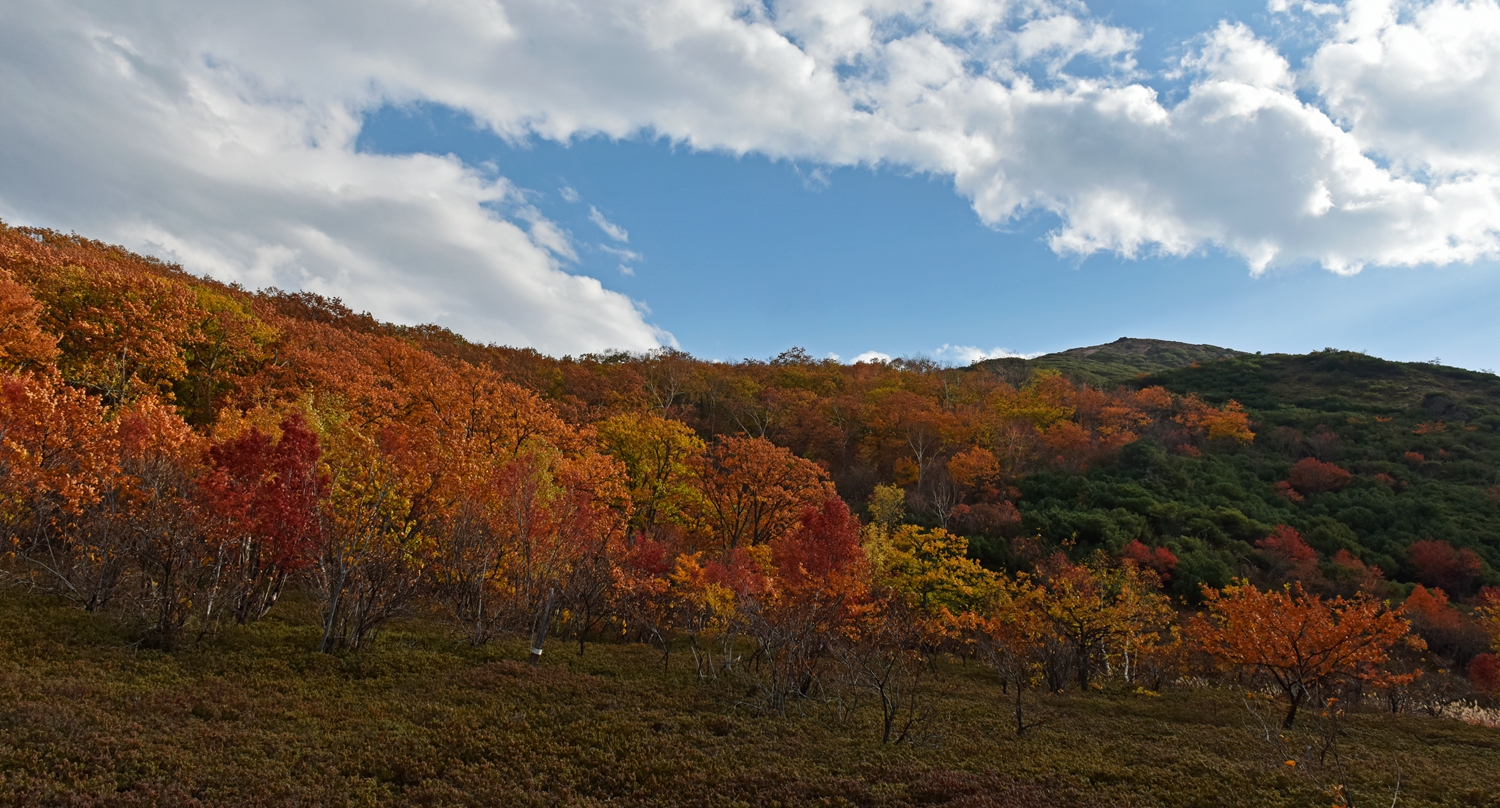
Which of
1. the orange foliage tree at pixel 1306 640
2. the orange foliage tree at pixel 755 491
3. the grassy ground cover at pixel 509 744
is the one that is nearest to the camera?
the grassy ground cover at pixel 509 744

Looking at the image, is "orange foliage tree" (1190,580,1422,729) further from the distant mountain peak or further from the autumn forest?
the distant mountain peak

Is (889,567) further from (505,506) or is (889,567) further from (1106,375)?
(1106,375)

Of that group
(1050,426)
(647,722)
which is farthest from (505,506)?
(1050,426)

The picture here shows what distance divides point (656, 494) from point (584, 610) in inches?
558

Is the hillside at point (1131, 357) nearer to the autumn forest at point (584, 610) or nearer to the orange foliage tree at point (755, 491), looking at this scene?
the autumn forest at point (584, 610)

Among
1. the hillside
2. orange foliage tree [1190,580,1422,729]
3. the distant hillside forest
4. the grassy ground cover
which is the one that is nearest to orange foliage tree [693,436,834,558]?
the distant hillside forest

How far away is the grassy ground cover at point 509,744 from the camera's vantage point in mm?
9000

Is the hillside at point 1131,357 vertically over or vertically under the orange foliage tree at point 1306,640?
over

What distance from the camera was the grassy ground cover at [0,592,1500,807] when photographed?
29.5ft

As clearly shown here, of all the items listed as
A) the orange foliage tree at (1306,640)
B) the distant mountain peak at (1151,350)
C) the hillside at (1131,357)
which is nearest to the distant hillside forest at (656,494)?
the orange foliage tree at (1306,640)

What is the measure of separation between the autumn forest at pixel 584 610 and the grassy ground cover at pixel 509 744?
0.29 ft

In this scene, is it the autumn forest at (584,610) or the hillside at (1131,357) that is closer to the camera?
the autumn forest at (584,610)

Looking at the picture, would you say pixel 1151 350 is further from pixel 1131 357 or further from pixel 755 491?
pixel 755 491

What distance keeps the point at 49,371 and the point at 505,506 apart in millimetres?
23679
